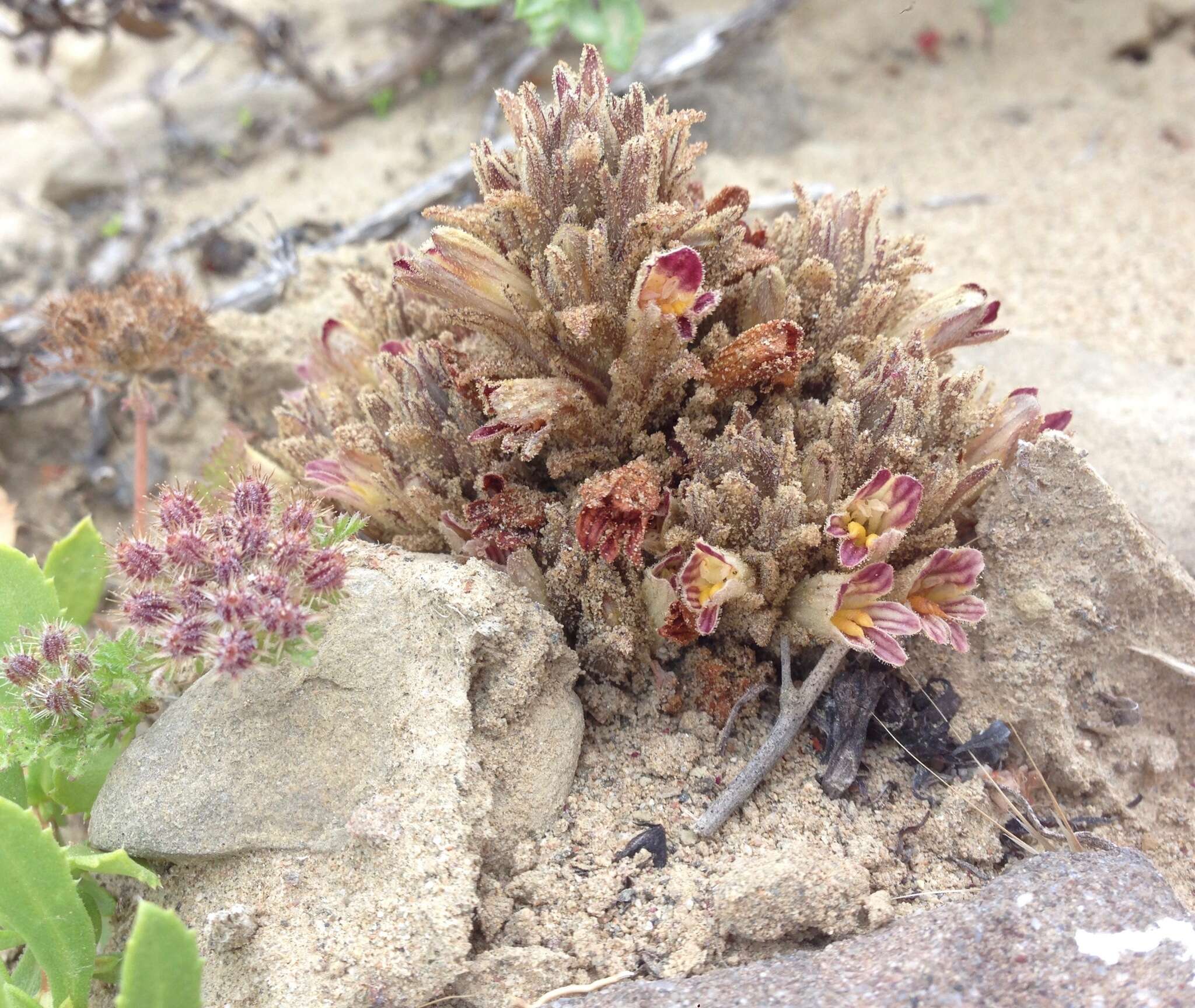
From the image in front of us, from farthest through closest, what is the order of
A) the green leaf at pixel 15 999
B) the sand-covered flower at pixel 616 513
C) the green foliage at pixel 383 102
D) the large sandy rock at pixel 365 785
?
1. the green foliage at pixel 383 102
2. the sand-covered flower at pixel 616 513
3. the large sandy rock at pixel 365 785
4. the green leaf at pixel 15 999

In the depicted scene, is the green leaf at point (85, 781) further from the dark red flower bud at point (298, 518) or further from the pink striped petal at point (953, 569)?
the pink striped petal at point (953, 569)

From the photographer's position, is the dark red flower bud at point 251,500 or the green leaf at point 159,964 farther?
the dark red flower bud at point 251,500

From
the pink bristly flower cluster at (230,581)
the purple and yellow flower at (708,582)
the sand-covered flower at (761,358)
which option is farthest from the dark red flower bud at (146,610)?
the sand-covered flower at (761,358)

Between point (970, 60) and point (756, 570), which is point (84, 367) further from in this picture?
point (970, 60)

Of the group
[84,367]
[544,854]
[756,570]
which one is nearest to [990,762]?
[756,570]

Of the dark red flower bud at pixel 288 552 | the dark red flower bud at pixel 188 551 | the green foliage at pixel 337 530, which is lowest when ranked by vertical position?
the green foliage at pixel 337 530
